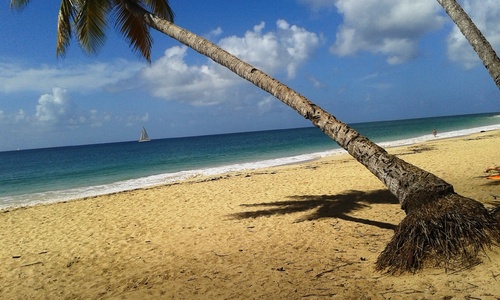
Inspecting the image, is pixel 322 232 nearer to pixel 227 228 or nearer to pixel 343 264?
pixel 343 264

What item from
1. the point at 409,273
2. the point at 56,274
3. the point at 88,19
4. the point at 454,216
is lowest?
the point at 56,274

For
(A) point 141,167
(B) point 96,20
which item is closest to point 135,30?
(B) point 96,20

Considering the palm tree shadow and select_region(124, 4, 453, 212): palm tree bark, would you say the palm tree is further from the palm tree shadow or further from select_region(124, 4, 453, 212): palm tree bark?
the palm tree shadow

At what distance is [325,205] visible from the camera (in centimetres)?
826

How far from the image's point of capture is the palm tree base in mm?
3404

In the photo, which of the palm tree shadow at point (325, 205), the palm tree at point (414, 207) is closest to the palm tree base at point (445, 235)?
the palm tree at point (414, 207)

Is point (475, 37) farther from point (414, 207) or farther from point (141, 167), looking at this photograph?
point (141, 167)

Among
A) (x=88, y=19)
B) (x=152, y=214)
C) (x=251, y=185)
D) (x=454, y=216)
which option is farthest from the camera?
(x=251, y=185)

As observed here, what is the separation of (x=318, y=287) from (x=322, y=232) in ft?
7.78

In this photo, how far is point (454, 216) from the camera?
3.51 metres

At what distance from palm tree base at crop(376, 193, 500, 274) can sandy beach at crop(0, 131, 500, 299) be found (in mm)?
124

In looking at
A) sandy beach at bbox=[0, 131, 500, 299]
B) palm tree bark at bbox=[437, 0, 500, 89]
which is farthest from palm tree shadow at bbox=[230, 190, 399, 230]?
palm tree bark at bbox=[437, 0, 500, 89]

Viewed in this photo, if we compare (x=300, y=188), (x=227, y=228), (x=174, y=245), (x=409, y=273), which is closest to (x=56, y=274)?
(x=174, y=245)

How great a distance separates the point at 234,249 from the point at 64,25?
7.73 m
